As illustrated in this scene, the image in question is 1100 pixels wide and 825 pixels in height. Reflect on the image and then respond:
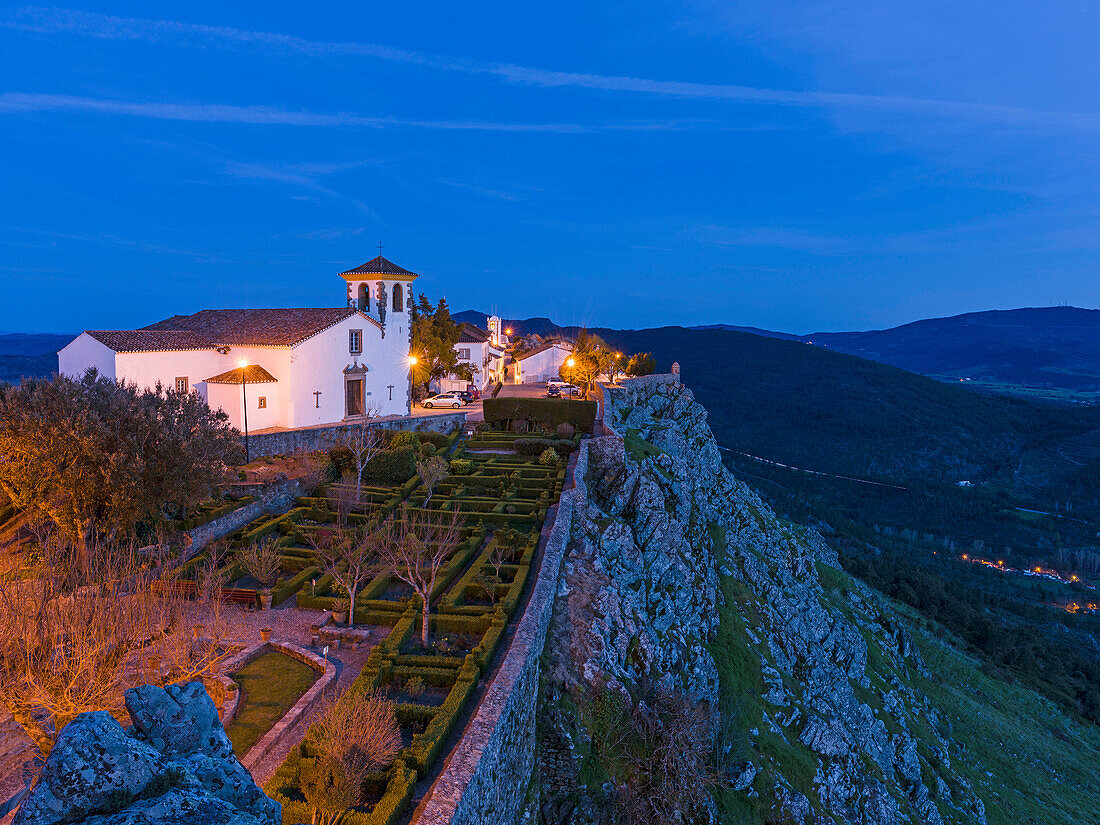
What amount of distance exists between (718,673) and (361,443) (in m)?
20.4

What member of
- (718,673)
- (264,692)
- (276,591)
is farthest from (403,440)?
(264,692)

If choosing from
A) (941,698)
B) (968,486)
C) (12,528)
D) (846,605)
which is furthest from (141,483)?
(968,486)

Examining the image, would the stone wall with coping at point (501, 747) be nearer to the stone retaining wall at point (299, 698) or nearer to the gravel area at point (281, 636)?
the gravel area at point (281, 636)

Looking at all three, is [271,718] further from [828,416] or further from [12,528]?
[828,416]

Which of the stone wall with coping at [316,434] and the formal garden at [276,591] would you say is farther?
the stone wall with coping at [316,434]

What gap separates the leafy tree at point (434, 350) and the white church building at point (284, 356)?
571cm

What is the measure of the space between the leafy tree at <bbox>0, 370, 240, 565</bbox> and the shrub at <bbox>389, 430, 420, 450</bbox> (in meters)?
11.3

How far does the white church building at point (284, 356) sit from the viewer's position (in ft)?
110

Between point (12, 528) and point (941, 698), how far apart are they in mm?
51820

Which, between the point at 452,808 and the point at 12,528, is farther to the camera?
the point at 12,528

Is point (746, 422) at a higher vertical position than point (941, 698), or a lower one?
higher

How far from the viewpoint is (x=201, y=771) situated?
649cm

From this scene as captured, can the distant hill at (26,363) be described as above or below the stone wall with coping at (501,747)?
above

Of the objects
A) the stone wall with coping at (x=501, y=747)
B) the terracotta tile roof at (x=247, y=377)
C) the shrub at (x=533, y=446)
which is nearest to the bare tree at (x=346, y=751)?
the stone wall with coping at (x=501, y=747)
